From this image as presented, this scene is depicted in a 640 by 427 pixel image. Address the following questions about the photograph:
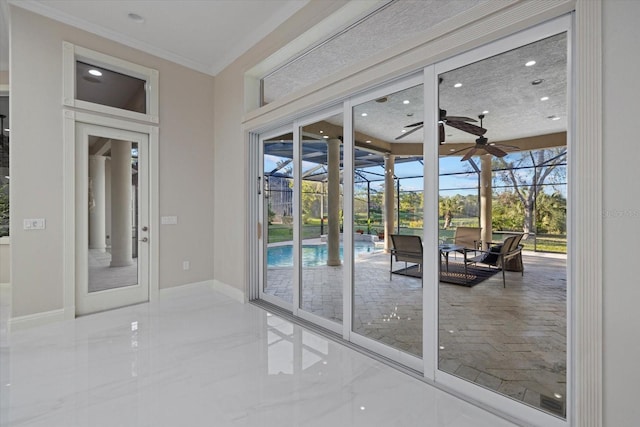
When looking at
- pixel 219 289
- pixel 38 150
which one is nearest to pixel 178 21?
pixel 38 150

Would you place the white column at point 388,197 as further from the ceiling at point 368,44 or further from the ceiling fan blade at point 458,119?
the ceiling fan blade at point 458,119

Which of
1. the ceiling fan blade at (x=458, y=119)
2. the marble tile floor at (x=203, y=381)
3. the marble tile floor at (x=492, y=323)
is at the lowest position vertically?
the marble tile floor at (x=203, y=381)

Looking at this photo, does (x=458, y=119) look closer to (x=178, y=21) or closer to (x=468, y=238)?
(x=468, y=238)

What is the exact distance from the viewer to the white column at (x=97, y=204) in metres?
3.90

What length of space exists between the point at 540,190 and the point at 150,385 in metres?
3.08

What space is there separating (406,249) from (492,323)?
2.84ft

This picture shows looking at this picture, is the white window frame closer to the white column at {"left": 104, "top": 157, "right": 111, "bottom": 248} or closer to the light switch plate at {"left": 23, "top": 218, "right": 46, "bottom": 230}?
the white column at {"left": 104, "top": 157, "right": 111, "bottom": 248}

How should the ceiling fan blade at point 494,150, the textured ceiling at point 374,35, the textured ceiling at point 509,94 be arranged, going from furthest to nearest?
the textured ceiling at point 374,35, the ceiling fan blade at point 494,150, the textured ceiling at point 509,94

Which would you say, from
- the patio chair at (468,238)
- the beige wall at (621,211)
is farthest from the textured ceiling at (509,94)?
the patio chair at (468,238)

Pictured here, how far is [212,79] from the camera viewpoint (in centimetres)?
499

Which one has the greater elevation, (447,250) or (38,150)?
(38,150)

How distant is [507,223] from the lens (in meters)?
2.16

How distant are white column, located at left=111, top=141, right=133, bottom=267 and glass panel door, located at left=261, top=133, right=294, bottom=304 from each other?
1844 millimetres

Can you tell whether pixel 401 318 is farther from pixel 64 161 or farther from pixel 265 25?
pixel 64 161
